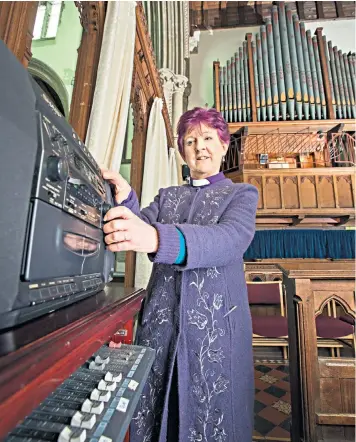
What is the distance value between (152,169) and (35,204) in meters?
2.03

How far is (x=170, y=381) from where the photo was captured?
25.8 inches

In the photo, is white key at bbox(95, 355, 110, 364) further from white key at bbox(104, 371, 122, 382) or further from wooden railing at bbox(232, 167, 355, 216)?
wooden railing at bbox(232, 167, 355, 216)

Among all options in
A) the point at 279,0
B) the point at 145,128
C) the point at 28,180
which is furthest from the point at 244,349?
the point at 279,0

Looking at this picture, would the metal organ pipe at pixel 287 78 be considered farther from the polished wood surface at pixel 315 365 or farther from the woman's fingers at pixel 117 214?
the woman's fingers at pixel 117 214

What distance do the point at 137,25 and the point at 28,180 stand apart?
202 centimetres

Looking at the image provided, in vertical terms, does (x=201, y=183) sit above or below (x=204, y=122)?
below

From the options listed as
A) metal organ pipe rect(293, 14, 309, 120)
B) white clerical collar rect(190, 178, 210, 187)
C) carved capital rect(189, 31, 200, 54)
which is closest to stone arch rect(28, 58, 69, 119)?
white clerical collar rect(190, 178, 210, 187)

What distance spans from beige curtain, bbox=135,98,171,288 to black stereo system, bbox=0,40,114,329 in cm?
169

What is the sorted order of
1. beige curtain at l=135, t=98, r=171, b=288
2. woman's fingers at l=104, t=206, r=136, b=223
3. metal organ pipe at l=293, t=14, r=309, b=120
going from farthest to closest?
1. metal organ pipe at l=293, t=14, r=309, b=120
2. beige curtain at l=135, t=98, r=171, b=288
3. woman's fingers at l=104, t=206, r=136, b=223

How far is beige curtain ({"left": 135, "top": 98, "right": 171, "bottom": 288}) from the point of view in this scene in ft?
6.80

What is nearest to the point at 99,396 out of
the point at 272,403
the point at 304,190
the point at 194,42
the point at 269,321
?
the point at 272,403

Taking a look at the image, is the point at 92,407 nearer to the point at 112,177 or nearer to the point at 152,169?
the point at 112,177

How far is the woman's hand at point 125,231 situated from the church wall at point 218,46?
19.2 ft

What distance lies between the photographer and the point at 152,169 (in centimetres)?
227
